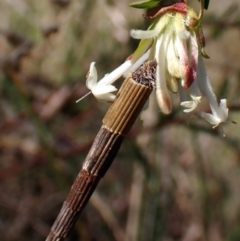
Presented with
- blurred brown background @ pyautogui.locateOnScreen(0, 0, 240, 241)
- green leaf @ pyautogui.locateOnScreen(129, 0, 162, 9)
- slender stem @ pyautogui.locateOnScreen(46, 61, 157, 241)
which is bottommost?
blurred brown background @ pyautogui.locateOnScreen(0, 0, 240, 241)

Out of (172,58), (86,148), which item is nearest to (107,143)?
(172,58)

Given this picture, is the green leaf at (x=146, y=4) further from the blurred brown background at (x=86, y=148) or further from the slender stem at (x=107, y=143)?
the blurred brown background at (x=86, y=148)

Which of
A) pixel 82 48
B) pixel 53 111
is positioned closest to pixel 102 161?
pixel 53 111

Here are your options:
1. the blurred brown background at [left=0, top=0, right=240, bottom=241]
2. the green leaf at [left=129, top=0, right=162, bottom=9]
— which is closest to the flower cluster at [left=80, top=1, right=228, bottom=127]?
the green leaf at [left=129, top=0, right=162, bottom=9]

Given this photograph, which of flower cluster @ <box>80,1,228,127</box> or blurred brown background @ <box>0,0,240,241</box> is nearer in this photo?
flower cluster @ <box>80,1,228,127</box>

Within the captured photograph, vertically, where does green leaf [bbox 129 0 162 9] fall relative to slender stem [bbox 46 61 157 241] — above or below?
above

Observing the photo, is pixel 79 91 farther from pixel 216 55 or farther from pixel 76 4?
pixel 216 55

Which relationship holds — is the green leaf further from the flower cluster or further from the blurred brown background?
the blurred brown background
